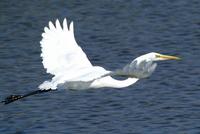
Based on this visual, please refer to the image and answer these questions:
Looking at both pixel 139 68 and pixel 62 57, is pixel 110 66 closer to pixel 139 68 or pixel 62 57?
pixel 62 57

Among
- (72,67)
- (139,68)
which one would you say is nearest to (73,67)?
(72,67)

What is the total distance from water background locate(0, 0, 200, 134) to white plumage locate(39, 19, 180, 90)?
5.92ft

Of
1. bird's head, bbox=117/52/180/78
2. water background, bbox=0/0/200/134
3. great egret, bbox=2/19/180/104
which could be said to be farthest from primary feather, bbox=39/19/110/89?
water background, bbox=0/0/200/134

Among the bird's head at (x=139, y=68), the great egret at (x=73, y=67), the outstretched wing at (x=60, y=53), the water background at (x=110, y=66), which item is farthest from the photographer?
the water background at (x=110, y=66)

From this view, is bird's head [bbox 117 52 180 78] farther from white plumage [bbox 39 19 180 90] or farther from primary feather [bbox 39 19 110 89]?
primary feather [bbox 39 19 110 89]

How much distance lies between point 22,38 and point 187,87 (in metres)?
5.23

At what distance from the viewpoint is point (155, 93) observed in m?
17.6

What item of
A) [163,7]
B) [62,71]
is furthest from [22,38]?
[62,71]

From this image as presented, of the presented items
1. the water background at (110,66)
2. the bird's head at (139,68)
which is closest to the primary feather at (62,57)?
the bird's head at (139,68)

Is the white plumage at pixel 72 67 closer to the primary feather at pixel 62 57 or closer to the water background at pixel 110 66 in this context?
the primary feather at pixel 62 57

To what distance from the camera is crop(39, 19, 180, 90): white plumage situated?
1230 centimetres

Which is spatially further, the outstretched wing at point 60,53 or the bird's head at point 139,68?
the outstretched wing at point 60,53

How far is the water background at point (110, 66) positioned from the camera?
16.4 metres

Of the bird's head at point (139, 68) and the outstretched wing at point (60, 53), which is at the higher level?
the outstretched wing at point (60, 53)
